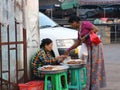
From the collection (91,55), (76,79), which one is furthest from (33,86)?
(91,55)

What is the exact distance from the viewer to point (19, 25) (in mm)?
6297

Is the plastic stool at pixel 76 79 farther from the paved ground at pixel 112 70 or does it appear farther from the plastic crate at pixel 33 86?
the paved ground at pixel 112 70

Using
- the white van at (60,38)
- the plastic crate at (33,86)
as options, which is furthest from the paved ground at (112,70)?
the plastic crate at (33,86)

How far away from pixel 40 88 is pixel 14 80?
462mm

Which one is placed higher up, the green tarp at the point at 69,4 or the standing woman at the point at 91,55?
the green tarp at the point at 69,4

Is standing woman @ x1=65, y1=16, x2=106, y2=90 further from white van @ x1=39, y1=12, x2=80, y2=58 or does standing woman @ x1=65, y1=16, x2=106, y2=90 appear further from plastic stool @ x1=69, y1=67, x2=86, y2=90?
white van @ x1=39, y1=12, x2=80, y2=58

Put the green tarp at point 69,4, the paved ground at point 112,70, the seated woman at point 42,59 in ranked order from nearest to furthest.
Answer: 1. the seated woman at point 42,59
2. the paved ground at point 112,70
3. the green tarp at point 69,4

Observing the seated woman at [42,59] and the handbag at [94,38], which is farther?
the handbag at [94,38]

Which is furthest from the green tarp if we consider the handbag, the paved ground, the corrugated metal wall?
the corrugated metal wall

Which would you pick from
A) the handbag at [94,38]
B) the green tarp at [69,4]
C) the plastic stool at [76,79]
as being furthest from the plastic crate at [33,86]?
the green tarp at [69,4]

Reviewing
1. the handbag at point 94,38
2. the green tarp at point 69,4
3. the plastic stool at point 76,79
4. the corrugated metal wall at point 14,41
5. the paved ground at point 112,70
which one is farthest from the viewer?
the green tarp at point 69,4

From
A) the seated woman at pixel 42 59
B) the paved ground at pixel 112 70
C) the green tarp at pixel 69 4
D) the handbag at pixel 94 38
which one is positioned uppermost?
the green tarp at pixel 69 4

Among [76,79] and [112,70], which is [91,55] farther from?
[112,70]

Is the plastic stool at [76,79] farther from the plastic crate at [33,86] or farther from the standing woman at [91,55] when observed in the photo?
the plastic crate at [33,86]
